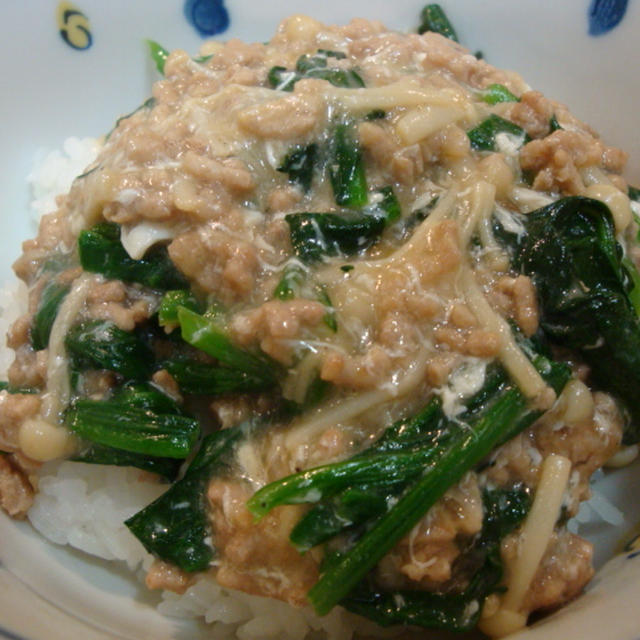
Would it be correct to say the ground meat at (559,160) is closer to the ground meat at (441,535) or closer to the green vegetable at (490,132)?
the green vegetable at (490,132)

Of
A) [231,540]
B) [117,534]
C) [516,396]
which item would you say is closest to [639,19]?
[516,396]

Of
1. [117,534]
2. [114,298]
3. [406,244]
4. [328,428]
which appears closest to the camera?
[328,428]

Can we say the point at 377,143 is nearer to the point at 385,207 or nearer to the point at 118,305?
the point at 385,207

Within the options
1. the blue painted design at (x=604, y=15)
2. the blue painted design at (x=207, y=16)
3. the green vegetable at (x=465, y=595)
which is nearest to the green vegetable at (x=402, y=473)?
the green vegetable at (x=465, y=595)

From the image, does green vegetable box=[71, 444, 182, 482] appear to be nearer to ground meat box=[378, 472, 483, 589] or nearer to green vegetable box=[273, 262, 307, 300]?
green vegetable box=[273, 262, 307, 300]

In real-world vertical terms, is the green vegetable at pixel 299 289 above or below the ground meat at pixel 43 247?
above

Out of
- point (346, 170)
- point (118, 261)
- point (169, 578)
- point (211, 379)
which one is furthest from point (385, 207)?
point (169, 578)

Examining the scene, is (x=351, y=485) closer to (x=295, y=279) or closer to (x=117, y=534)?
(x=295, y=279)
